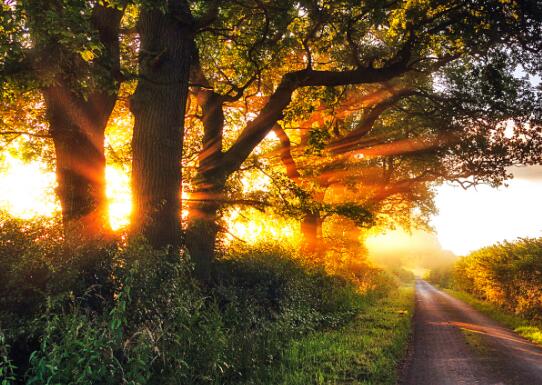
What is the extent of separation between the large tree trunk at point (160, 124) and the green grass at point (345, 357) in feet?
12.6

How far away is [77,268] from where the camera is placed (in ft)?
19.2

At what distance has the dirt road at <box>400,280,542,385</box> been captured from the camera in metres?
8.80

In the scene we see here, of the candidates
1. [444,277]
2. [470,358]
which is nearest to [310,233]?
[470,358]

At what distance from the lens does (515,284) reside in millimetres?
22469

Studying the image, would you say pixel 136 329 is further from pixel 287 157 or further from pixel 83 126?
pixel 287 157

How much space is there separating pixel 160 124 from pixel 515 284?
2113 centimetres

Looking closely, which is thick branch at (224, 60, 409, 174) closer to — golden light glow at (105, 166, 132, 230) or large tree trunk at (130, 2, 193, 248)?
large tree trunk at (130, 2, 193, 248)

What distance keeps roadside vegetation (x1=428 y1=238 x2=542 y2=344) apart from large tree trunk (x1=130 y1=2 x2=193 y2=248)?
44.7ft

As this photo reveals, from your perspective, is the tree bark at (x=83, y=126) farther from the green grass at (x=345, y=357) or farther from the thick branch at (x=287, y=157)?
the thick branch at (x=287, y=157)

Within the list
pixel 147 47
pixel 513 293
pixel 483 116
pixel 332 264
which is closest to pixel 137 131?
pixel 147 47

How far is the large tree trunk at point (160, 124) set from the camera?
31.6 ft

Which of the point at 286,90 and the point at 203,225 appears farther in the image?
the point at 286,90

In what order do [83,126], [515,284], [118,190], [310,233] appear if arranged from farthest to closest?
1. [515,284]
2. [310,233]
3. [118,190]
4. [83,126]

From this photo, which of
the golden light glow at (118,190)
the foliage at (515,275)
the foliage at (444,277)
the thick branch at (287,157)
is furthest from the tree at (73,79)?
the foliage at (444,277)
